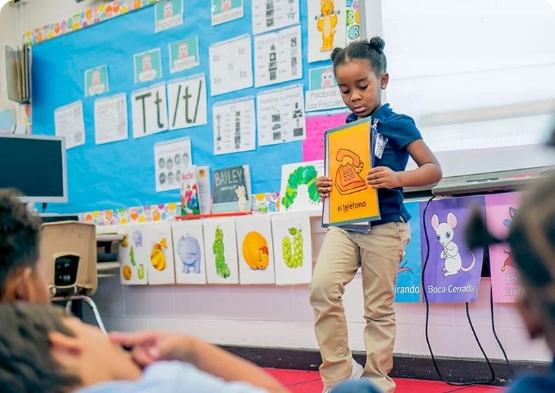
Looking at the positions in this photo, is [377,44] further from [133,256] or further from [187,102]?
[133,256]

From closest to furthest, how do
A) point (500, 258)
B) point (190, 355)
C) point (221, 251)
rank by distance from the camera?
point (190, 355)
point (500, 258)
point (221, 251)

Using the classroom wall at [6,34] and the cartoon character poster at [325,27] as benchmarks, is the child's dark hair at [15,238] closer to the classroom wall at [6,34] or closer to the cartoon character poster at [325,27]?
the cartoon character poster at [325,27]

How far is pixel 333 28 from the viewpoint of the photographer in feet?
10.2

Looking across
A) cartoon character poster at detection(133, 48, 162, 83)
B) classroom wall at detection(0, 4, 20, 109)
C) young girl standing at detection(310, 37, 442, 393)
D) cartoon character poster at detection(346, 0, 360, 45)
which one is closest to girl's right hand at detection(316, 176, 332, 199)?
young girl standing at detection(310, 37, 442, 393)

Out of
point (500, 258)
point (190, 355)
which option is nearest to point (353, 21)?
point (500, 258)

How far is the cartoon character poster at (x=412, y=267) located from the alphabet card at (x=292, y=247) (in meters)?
0.45

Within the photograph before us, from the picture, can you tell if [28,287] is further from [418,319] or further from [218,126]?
[218,126]

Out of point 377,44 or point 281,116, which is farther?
point 281,116

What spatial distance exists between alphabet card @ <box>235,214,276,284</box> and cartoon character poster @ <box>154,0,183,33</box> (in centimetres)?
115

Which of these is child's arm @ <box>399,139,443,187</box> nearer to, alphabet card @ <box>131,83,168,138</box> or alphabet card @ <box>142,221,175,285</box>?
alphabet card @ <box>142,221,175,285</box>

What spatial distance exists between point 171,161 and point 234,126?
47cm

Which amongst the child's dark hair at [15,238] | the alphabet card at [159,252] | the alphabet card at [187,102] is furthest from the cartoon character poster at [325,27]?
the child's dark hair at [15,238]

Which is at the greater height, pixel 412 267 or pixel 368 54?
pixel 368 54

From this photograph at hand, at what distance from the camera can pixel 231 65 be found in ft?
11.5
